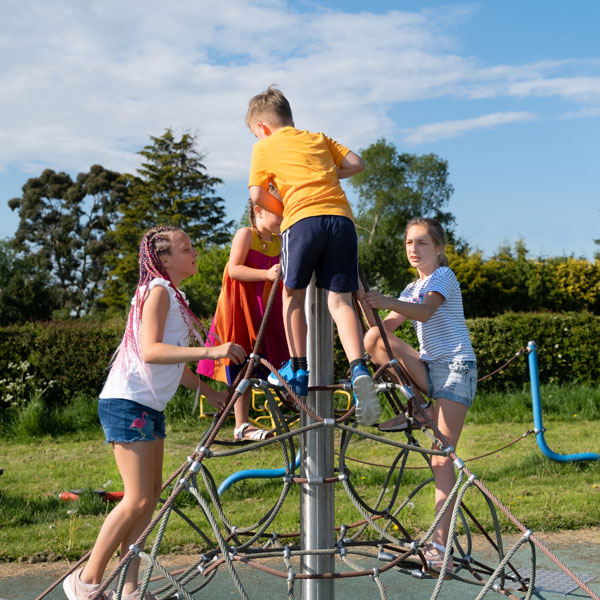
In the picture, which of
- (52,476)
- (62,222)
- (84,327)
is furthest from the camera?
(62,222)

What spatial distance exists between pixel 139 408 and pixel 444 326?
133cm

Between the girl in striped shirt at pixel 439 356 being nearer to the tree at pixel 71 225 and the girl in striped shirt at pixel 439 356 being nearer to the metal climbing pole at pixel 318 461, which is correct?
the metal climbing pole at pixel 318 461

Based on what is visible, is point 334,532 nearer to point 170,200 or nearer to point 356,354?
point 356,354

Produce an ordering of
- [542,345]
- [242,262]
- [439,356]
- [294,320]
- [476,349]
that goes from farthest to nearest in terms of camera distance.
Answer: [542,345]
[476,349]
[242,262]
[439,356]
[294,320]

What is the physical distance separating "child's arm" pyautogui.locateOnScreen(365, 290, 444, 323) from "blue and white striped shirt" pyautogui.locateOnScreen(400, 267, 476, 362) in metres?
0.03

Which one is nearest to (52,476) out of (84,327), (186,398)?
(186,398)

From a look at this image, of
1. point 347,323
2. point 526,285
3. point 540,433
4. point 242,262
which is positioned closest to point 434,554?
point 347,323

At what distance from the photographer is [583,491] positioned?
5.09 meters

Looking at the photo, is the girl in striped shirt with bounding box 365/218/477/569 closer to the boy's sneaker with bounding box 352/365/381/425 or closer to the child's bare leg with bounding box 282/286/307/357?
the child's bare leg with bounding box 282/286/307/357

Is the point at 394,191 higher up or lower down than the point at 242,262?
higher up

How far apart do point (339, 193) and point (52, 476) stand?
14.2 ft

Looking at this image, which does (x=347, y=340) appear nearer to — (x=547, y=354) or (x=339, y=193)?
(x=339, y=193)

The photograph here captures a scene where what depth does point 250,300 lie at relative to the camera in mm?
3250

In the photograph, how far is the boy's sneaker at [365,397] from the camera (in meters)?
2.33
